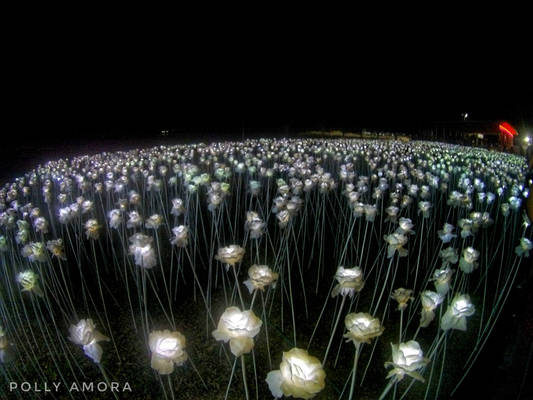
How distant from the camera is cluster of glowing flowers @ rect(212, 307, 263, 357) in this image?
181 centimetres

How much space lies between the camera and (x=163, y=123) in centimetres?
4644

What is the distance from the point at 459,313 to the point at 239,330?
1409 millimetres

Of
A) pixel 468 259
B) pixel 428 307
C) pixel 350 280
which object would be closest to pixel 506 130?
pixel 468 259

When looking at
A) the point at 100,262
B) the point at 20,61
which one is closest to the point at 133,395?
the point at 100,262

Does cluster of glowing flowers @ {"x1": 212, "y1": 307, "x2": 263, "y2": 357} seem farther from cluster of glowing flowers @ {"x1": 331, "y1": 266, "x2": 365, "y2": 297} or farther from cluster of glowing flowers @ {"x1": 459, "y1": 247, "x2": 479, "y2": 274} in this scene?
cluster of glowing flowers @ {"x1": 459, "y1": 247, "x2": 479, "y2": 274}

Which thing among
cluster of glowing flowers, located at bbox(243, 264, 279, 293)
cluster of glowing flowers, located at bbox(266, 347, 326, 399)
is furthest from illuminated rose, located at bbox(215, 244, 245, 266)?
cluster of glowing flowers, located at bbox(266, 347, 326, 399)

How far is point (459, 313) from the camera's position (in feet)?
7.10

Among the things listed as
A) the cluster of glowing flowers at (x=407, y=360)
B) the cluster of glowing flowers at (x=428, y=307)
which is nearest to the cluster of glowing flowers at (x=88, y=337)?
the cluster of glowing flowers at (x=407, y=360)

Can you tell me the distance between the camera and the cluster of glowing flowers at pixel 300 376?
1.56m

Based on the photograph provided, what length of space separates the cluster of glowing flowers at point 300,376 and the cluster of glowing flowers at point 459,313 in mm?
1066

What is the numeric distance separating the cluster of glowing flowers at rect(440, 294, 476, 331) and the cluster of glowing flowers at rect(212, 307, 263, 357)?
1247mm

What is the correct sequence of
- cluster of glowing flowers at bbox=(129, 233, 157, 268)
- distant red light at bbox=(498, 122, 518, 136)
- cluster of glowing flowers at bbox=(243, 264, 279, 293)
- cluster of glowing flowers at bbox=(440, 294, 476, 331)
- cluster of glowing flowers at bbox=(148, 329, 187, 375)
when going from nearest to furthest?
cluster of glowing flowers at bbox=(148, 329, 187, 375)
cluster of glowing flowers at bbox=(440, 294, 476, 331)
cluster of glowing flowers at bbox=(243, 264, 279, 293)
cluster of glowing flowers at bbox=(129, 233, 157, 268)
distant red light at bbox=(498, 122, 518, 136)

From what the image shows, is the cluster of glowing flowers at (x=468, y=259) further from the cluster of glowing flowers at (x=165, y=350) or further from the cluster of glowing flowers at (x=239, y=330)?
the cluster of glowing flowers at (x=165, y=350)

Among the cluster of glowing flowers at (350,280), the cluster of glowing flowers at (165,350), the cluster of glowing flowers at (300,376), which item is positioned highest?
the cluster of glowing flowers at (350,280)
